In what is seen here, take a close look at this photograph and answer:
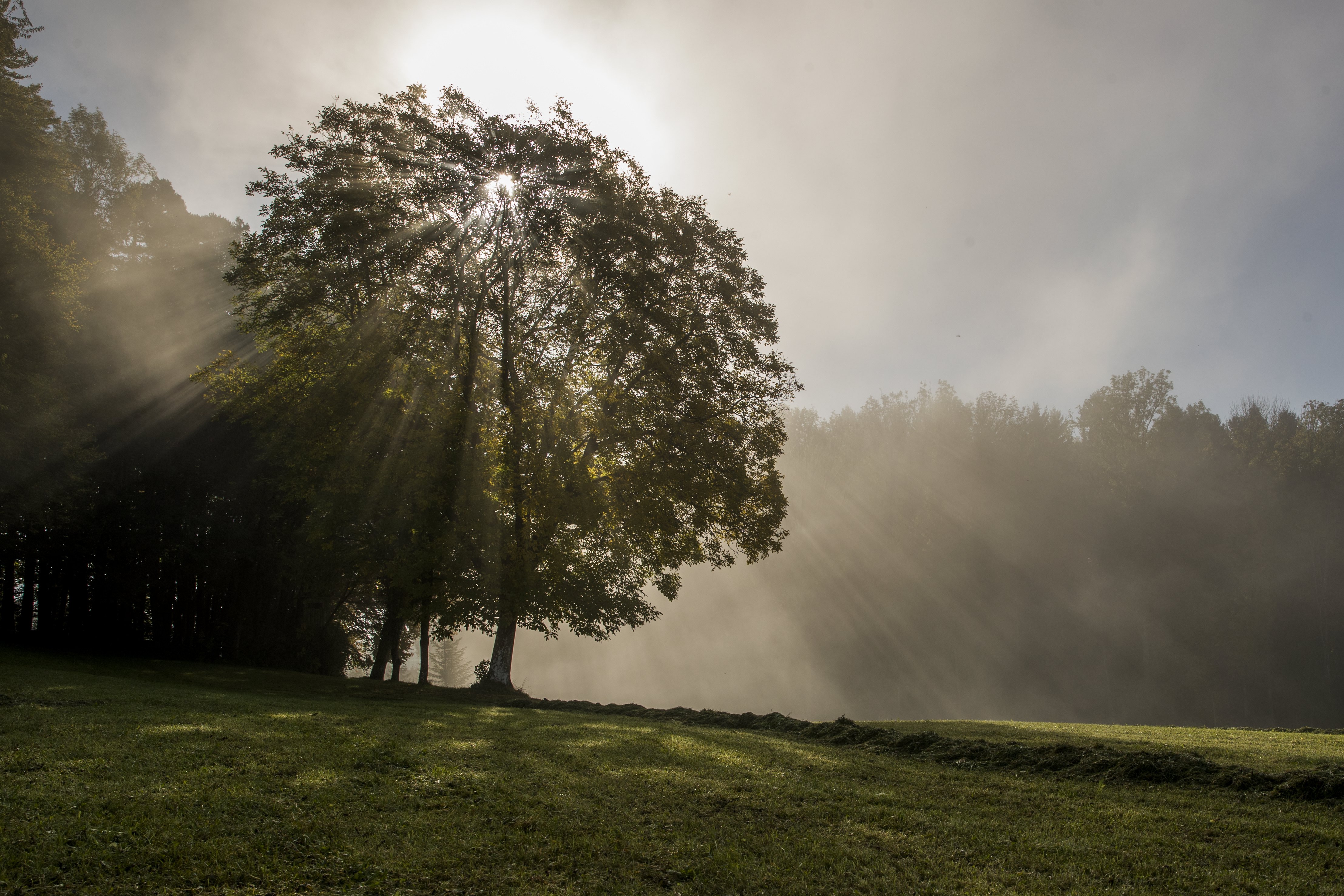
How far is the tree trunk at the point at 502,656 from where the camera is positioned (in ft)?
66.8

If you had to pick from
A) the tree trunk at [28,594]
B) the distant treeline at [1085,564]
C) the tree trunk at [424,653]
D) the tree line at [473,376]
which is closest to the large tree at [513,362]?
the tree line at [473,376]

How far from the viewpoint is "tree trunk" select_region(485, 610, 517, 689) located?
20375 mm

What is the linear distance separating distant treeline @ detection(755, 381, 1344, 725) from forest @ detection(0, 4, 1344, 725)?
0.28m

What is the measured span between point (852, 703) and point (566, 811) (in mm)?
49315

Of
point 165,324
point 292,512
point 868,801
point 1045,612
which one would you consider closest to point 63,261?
point 165,324

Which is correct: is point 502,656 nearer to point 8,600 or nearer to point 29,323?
point 29,323

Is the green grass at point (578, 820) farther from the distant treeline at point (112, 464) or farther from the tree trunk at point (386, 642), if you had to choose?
the tree trunk at point (386, 642)

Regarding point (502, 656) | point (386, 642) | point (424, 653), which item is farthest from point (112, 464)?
point (502, 656)

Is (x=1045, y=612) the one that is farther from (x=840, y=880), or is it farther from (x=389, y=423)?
(x=840, y=880)

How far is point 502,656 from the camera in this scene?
20.7 m

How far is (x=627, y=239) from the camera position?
18.7m

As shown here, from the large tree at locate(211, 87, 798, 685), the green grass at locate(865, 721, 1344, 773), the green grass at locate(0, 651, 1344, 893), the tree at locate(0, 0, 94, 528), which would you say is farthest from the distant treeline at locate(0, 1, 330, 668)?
the green grass at locate(865, 721, 1344, 773)

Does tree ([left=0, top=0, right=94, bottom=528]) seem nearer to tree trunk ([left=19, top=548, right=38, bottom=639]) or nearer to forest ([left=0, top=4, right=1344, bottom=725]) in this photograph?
forest ([left=0, top=4, right=1344, bottom=725])

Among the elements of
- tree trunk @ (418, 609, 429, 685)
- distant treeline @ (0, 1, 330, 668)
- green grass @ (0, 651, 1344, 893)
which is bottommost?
tree trunk @ (418, 609, 429, 685)
